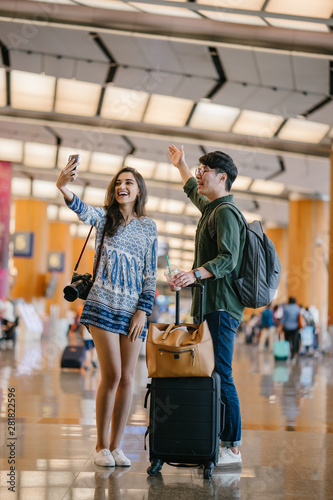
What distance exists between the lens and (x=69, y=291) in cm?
374

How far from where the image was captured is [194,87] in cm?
1534

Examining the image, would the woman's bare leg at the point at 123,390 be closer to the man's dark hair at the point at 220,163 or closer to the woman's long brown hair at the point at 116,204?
the woman's long brown hair at the point at 116,204

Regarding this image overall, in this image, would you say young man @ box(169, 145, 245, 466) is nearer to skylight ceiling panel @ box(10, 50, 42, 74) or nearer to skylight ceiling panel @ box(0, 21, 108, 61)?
skylight ceiling panel @ box(0, 21, 108, 61)

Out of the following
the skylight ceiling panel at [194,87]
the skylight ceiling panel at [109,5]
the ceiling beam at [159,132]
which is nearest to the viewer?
the skylight ceiling panel at [109,5]

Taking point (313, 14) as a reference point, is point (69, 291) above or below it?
below

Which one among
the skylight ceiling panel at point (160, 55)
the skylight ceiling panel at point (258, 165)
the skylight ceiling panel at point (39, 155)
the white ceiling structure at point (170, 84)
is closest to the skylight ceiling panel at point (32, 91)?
the white ceiling structure at point (170, 84)

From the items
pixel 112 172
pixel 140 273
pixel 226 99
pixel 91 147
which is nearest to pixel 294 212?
pixel 112 172

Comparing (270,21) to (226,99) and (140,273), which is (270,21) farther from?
(140,273)

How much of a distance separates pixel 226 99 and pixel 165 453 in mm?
13226

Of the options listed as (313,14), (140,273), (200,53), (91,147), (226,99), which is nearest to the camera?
(140,273)

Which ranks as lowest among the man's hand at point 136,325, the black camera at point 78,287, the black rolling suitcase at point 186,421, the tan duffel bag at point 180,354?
the black rolling suitcase at point 186,421

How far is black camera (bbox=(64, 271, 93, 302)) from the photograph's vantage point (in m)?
3.73

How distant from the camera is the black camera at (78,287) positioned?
3.73 metres

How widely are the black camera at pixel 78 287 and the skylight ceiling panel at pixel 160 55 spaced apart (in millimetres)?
10125
